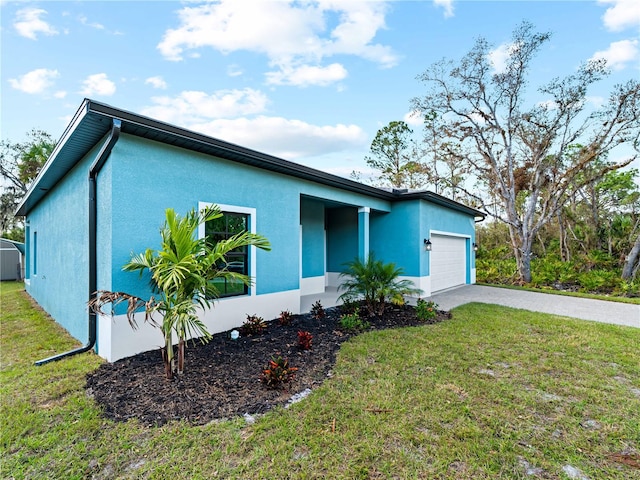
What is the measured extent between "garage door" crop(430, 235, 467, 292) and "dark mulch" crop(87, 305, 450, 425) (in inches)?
264

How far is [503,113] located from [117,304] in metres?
15.6

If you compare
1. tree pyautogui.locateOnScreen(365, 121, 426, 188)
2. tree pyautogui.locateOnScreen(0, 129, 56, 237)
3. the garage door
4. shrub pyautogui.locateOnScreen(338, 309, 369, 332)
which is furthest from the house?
tree pyautogui.locateOnScreen(0, 129, 56, 237)

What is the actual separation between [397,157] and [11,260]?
23551 millimetres

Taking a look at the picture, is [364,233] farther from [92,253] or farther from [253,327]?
[92,253]

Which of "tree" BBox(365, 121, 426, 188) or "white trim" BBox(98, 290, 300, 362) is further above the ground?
"tree" BBox(365, 121, 426, 188)

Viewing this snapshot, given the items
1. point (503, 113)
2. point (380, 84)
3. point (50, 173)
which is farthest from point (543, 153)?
point (50, 173)

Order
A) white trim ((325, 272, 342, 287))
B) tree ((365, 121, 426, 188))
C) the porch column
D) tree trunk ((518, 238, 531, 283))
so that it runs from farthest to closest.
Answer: tree ((365, 121, 426, 188)) → tree trunk ((518, 238, 531, 283)) → white trim ((325, 272, 342, 287)) → the porch column

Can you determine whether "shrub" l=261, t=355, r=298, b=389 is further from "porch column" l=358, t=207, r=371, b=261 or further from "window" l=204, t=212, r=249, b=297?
"porch column" l=358, t=207, r=371, b=261

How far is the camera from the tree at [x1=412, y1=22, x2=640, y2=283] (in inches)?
481

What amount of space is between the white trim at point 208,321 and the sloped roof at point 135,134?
2.62 meters

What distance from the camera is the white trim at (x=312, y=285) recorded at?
10133 mm

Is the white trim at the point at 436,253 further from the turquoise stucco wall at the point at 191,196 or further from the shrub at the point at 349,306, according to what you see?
the turquoise stucco wall at the point at 191,196

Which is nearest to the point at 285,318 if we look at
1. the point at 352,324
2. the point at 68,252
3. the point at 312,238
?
the point at 352,324

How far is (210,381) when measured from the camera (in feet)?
12.2
